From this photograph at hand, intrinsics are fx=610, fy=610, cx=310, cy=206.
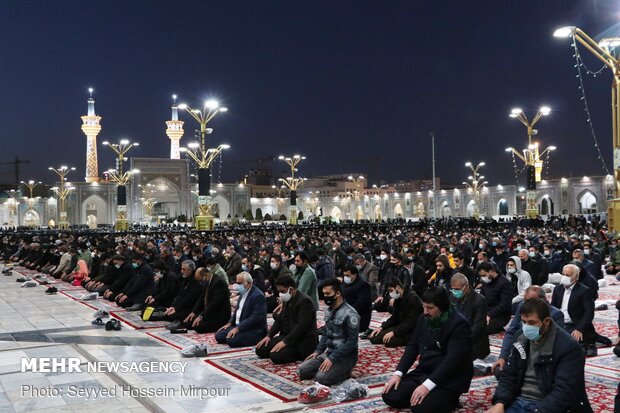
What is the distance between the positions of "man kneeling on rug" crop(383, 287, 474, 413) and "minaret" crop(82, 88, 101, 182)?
60.1 meters

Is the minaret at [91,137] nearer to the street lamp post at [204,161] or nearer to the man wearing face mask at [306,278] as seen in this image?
the street lamp post at [204,161]

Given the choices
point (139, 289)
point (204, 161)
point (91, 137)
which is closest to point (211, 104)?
point (204, 161)

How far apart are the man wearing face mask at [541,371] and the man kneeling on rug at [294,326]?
8.20 feet

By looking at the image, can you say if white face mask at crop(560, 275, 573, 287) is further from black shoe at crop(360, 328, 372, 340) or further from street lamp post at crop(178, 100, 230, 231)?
street lamp post at crop(178, 100, 230, 231)

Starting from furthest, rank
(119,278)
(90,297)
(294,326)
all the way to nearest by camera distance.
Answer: (90,297) < (119,278) < (294,326)

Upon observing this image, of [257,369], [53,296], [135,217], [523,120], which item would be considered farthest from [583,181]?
[257,369]

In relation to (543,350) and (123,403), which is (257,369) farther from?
(543,350)

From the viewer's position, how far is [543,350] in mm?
3570

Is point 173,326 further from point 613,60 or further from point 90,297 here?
point 613,60

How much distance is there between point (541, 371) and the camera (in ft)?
11.8

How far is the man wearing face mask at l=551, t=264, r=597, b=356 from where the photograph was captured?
19.5 feet

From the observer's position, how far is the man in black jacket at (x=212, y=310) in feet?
25.7

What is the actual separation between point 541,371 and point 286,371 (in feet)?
9.29

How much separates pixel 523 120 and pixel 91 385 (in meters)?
23.8
